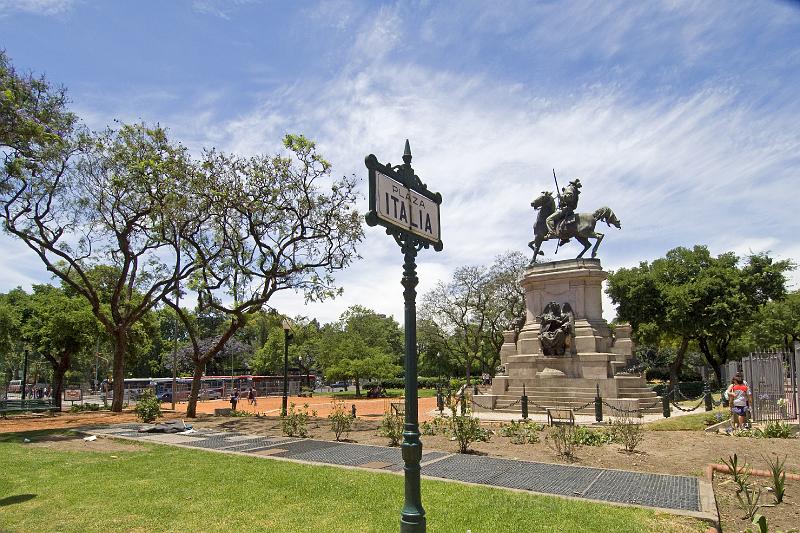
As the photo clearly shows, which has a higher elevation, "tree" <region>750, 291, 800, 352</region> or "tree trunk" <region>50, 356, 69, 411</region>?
"tree" <region>750, 291, 800, 352</region>

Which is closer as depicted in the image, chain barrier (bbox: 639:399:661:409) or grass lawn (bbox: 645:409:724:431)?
grass lawn (bbox: 645:409:724:431)

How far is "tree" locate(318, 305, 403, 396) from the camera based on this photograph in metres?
44.2

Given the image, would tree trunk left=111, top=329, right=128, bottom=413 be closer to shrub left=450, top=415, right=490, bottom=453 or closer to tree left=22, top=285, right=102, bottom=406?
tree left=22, top=285, right=102, bottom=406

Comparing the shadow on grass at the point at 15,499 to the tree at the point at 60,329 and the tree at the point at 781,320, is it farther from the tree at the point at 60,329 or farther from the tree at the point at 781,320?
the tree at the point at 781,320

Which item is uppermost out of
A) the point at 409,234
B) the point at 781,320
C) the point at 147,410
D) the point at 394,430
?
the point at 409,234

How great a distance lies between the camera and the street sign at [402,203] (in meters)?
4.50

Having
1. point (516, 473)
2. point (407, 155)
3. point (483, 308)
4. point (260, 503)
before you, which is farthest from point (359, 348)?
point (407, 155)

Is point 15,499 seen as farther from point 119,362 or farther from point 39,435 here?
point 119,362

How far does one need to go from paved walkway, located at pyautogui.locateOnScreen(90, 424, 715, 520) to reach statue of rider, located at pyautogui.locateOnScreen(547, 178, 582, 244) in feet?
51.6

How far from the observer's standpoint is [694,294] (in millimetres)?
37188

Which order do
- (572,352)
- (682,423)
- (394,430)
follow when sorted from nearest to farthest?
Result: (394,430)
(682,423)
(572,352)

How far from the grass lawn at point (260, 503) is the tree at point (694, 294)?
32250 mm

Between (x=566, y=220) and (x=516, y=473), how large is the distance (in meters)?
17.4

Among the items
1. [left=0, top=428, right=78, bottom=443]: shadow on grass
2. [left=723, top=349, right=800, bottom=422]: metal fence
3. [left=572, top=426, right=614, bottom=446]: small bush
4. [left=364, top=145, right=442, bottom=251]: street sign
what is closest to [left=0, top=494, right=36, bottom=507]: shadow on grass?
[left=364, top=145, right=442, bottom=251]: street sign
